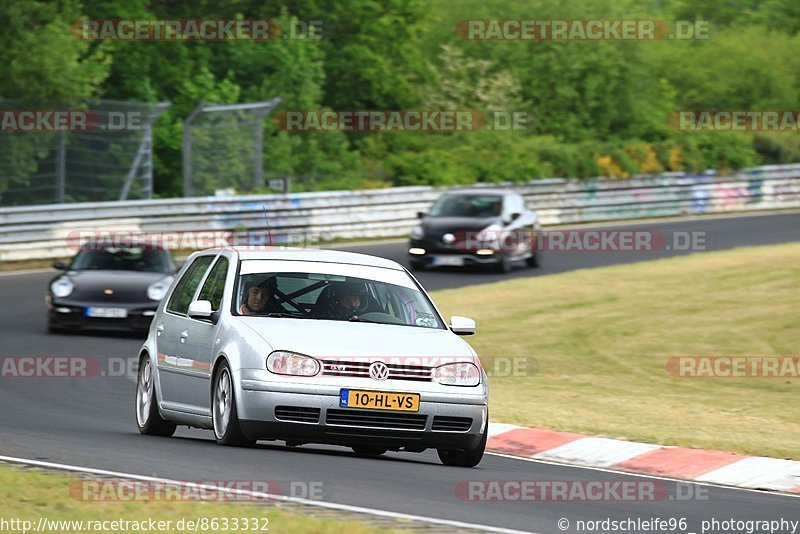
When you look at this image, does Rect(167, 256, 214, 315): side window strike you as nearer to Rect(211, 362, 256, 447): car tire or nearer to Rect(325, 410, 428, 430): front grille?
Rect(211, 362, 256, 447): car tire

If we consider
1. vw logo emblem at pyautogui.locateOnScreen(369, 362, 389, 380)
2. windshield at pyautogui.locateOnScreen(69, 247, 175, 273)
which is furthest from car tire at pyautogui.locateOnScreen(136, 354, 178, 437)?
windshield at pyautogui.locateOnScreen(69, 247, 175, 273)

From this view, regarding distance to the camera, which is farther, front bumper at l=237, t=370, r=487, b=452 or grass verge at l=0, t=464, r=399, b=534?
front bumper at l=237, t=370, r=487, b=452

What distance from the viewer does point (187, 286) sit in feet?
39.8

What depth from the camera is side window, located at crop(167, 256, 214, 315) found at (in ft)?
39.3

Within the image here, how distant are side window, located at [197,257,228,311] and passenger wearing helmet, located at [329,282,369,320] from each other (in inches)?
30.8

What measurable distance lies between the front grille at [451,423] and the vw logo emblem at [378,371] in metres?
0.44

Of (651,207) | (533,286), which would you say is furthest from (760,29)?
(533,286)

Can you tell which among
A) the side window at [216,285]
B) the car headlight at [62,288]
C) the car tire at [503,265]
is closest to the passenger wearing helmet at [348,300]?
the side window at [216,285]

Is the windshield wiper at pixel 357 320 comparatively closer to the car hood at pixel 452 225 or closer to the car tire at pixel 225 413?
the car tire at pixel 225 413

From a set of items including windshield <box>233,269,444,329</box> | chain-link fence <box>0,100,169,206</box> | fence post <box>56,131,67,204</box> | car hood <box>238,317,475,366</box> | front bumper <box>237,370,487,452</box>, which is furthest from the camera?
fence post <box>56,131,67,204</box>

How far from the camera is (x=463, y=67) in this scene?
183ft

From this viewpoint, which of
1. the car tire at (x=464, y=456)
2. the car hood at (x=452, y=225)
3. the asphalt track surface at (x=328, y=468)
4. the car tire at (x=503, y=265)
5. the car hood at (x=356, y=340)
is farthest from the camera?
the car tire at (x=503, y=265)

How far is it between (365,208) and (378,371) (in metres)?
26.1

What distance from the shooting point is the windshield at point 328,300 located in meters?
11.1
